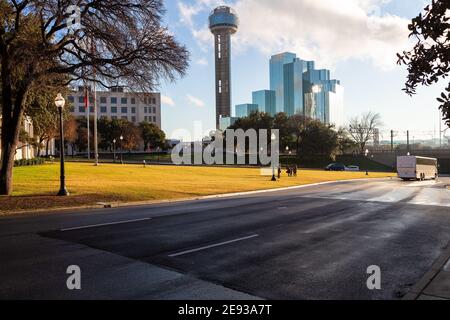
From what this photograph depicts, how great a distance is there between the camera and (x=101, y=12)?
18828 mm

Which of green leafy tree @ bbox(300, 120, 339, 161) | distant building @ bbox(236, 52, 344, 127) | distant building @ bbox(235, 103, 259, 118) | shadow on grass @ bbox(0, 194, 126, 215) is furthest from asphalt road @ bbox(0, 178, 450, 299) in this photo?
distant building @ bbox(235, 103, 259, 118)

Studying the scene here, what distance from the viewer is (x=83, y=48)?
19.9 m

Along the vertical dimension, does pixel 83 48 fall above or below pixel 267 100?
below

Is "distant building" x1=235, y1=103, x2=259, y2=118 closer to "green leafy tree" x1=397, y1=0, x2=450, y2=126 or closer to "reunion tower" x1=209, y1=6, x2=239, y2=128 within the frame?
"reunion tower" x1=209, y1=6, x2=239, y2=128

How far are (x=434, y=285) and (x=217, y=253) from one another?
14.0 ft

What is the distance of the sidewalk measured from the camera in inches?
239

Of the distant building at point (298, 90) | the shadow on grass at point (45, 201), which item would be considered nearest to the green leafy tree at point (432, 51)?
the shadow on grass at point (45, 201)

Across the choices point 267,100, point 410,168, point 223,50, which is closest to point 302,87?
point 267,100

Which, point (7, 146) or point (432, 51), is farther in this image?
point (7, 146)

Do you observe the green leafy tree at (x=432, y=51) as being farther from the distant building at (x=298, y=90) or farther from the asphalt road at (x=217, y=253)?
the distant building at (x=298, y=90)

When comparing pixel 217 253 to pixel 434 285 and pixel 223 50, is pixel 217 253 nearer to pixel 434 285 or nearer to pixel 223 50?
pixel 434 285

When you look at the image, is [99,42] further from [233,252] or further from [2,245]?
[233,252]

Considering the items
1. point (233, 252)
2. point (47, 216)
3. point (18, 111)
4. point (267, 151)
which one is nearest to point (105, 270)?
point (233, 252)
